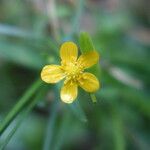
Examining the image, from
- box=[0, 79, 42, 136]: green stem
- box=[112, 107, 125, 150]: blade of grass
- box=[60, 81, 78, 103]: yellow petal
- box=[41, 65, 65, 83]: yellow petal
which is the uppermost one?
box=[41, 65, 65, 83]: yellow petal

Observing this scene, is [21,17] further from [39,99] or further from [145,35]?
[39,99]

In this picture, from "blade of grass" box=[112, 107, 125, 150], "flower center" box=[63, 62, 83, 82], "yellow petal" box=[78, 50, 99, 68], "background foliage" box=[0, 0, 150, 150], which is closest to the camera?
"yellow petal" box=[78, 50, 99, 68]

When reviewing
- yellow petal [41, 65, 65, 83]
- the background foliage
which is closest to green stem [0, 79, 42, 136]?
yellow petal [41, 65, 65, 83]

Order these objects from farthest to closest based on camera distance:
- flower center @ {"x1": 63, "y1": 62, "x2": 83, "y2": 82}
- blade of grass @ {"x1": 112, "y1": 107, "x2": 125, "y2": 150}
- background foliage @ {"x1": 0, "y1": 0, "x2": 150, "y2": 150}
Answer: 1. background foliage @ {"x1": 0, "y1": 0, "x2": 150, "y2": 150}
2. blade of grass @ {"x1": 112, "y1": 107, "x2": 125, "y2": 150}
3. flower center @ {"x1": 63, "y1": 62, "x2": 83, "y2": 82}

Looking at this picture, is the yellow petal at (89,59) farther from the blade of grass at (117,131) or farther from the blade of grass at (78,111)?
the blade of grass at (117,131)

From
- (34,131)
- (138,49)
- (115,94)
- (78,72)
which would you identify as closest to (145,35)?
(138,49)

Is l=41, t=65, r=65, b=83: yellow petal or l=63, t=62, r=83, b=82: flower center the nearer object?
l=41, t=65, r=65, b=83: yellow petal

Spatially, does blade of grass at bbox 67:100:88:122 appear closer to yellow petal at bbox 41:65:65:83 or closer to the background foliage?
yellow petal at bbox 41:65:65:83

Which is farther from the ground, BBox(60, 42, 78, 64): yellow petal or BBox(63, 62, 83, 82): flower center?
BBox(60, 42, 78, 64): yellow petal
